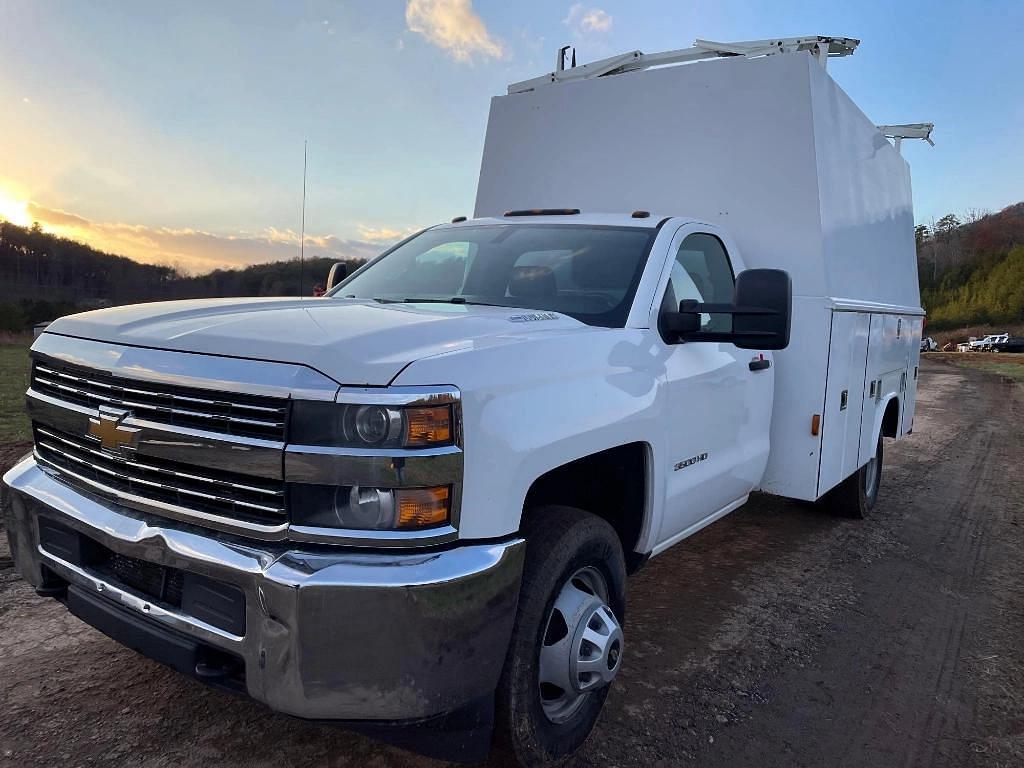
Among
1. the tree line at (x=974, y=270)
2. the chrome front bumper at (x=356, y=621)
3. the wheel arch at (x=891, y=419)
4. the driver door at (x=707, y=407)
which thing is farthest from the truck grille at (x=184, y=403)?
the tree line at (x=974, y=270)

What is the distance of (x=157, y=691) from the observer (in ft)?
9.85

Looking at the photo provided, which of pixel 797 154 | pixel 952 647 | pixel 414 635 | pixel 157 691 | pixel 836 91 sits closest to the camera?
pixel 414 635

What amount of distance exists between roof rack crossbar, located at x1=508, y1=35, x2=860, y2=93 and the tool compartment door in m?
→ 1.73

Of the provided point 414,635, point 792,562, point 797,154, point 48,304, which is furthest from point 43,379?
point 48,304

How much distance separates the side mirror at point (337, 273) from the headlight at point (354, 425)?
271 centimetres

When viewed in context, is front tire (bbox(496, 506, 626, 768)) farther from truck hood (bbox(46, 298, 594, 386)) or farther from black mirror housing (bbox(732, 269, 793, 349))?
black mirror housing (bbox(732, 269, 793, 349))

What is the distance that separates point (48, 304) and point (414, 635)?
1399 inches

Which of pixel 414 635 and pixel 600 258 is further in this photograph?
pixel 600 258

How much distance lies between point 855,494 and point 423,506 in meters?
4.84

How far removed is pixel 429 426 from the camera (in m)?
2.03

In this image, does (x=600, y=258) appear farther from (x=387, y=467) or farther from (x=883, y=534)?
(x=883, y=534)

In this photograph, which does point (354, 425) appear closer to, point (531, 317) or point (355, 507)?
point (355, 507)

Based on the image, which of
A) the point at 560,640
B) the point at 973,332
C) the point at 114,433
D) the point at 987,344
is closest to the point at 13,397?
the point at 114,433

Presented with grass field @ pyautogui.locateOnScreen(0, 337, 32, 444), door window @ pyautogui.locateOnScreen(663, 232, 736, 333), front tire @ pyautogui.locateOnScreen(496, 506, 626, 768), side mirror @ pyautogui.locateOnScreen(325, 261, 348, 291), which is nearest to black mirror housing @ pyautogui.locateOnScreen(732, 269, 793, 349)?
door window @ pyautogui.locateOnScreen(663, 232, 736, 333)
